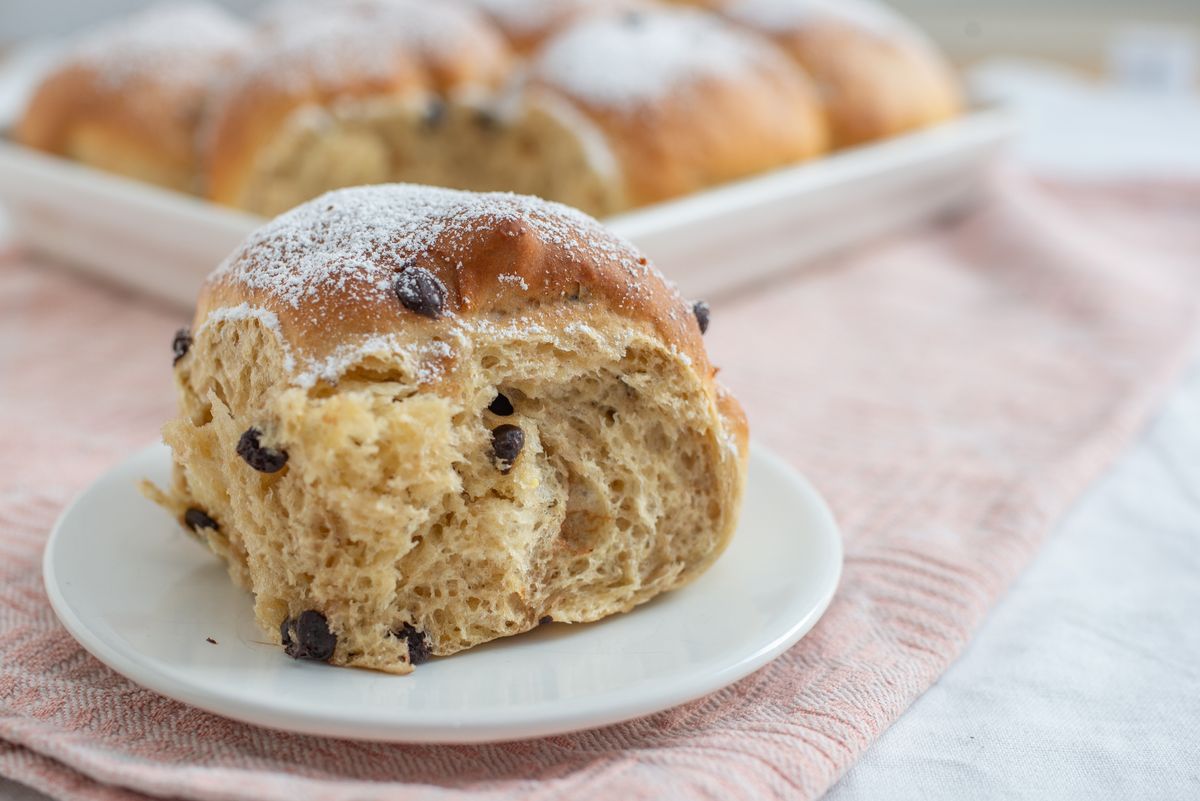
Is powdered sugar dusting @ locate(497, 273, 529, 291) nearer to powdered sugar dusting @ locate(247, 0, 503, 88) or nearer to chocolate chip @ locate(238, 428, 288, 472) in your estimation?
chocolate chip @ locate(238, 428, 288, 472)

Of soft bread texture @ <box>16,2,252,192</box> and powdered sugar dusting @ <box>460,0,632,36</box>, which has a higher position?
powdered sugar dusting @ <box>460,0,632,36</box>

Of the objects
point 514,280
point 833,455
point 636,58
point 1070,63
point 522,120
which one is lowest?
point 1070,63

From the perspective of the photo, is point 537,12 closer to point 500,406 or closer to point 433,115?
point 433,115

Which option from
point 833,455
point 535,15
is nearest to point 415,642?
point 833,455

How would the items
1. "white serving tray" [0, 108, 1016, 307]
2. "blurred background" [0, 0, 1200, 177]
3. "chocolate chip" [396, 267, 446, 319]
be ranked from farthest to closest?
"blurred background" [0, 0, 1200, 177], "white serving tray" [0, 108, 1016, 307], "chocolate chip" [396, 267, 446, 319]

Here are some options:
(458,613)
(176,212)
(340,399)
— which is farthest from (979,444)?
(176,212)

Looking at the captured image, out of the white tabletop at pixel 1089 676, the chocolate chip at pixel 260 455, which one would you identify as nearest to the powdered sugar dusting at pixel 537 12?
the white tabletop at pixel 1089 676

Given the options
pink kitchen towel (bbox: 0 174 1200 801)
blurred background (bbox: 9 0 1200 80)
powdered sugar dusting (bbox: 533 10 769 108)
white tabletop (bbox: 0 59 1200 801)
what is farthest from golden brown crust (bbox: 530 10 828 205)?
blurred background (bbox: 9 0 1200 80)
